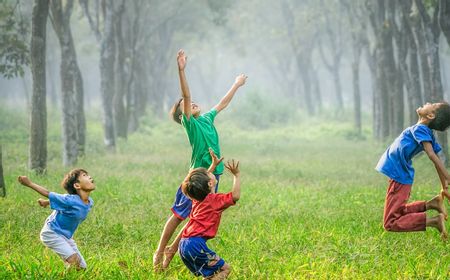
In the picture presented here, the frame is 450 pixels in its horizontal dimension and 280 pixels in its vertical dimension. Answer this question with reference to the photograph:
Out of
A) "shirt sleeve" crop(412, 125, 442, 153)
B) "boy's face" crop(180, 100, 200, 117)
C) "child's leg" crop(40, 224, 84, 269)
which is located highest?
"boy's face" crop(180, 100, 200, 117)

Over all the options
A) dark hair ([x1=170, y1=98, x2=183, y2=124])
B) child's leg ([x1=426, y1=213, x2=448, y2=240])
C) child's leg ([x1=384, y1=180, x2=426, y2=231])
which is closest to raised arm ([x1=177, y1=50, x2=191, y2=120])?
dark hair ([x1=170, y1=98, x2=183, y2=124])

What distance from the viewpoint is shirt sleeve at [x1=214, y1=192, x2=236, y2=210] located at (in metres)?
5.39

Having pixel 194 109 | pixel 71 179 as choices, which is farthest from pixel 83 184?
pixel 194 109

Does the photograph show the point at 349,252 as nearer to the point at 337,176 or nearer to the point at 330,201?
the point at 330,201

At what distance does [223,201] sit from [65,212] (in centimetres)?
156

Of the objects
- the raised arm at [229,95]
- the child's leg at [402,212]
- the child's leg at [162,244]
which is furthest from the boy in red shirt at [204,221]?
the child's leg at [402,212]

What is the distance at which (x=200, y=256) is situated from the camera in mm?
5328

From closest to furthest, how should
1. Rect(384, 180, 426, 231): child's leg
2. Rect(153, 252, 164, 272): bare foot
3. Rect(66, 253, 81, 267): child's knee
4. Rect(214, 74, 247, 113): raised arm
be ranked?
Rect(66, 253, 81, 267): child's knee → Rect(153, 252, 164, 272): bare foot → Rect(384, 180, 426, 231): child's leg → Rect(214, 74, 247, 113): raised arm

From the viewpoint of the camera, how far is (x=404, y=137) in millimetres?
7113

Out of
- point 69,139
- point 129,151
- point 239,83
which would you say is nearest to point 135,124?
point 129,151

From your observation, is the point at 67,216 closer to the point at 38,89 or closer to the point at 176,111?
the point at 176,111

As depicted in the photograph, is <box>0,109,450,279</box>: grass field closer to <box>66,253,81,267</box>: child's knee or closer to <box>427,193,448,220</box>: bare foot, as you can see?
<box>66,253,81,267</box>: child's knee

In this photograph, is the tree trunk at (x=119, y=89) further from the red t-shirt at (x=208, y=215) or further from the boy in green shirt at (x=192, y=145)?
the red t-shirt at (x=208, y=215)

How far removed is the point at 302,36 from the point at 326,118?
22.0ft
